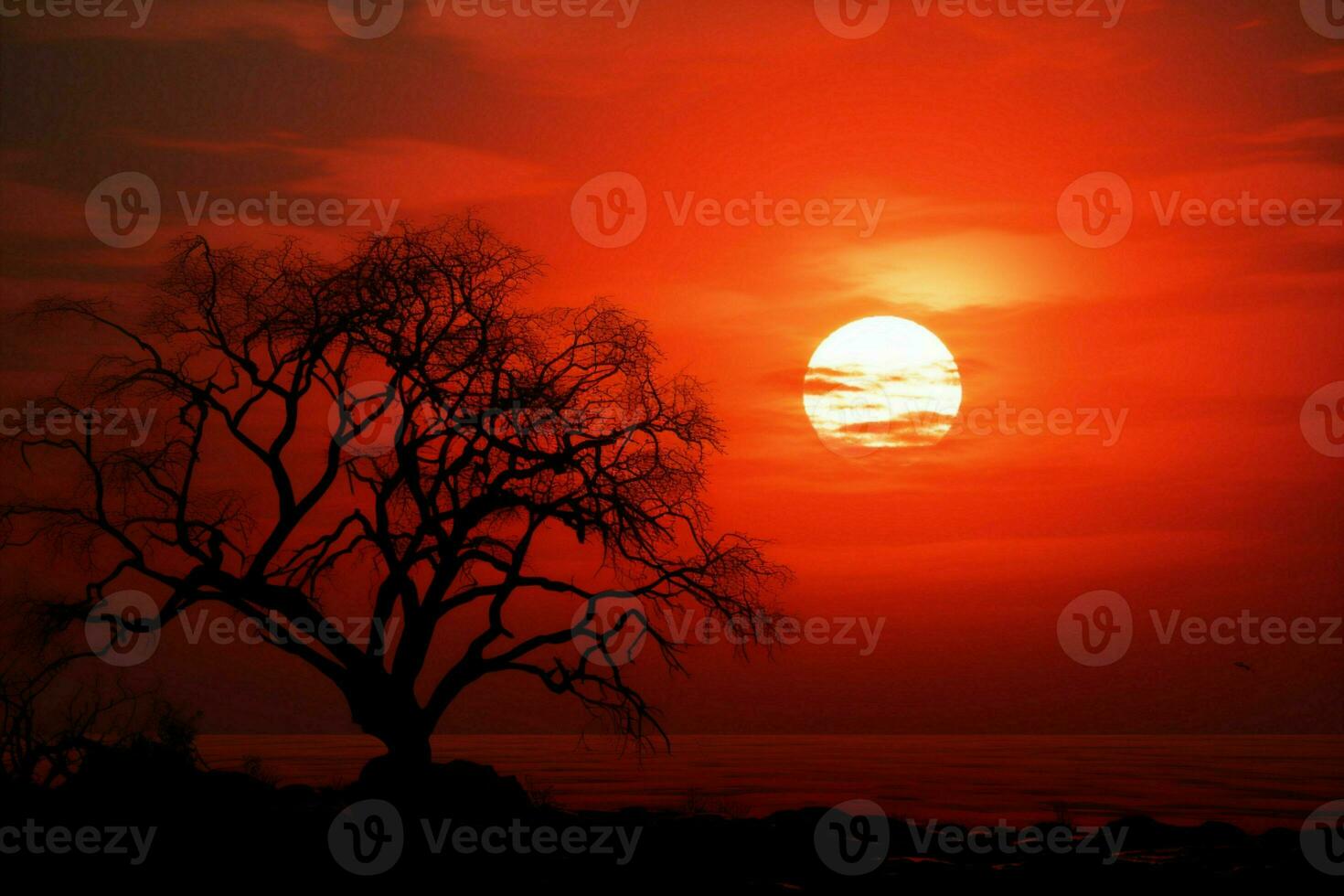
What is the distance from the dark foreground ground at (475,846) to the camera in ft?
68.2

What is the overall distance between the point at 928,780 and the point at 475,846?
1190 inches

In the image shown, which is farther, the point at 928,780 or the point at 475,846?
the point at 928,780

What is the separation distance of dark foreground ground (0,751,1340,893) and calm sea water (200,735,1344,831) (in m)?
4.27

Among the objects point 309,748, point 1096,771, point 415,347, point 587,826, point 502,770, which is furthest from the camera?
point 309,748

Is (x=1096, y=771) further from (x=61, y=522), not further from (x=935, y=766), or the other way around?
(x=61, y=522)

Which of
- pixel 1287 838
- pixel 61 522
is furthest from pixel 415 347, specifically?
pixel 1287 838

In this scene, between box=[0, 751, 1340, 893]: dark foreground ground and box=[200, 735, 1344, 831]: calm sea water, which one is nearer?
box=[0, 751, 1340, 893]: dark foreground ground

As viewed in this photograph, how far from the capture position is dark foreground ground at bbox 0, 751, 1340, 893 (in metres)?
20.8

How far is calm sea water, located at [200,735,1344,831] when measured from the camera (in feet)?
120

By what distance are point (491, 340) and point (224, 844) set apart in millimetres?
10265

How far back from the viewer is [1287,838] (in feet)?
84.3

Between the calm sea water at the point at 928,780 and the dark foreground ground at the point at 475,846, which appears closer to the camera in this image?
the dark foreground ground at the point at 475,846

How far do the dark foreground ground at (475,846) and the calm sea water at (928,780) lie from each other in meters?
4.27

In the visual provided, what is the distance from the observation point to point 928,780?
50.0 meters
